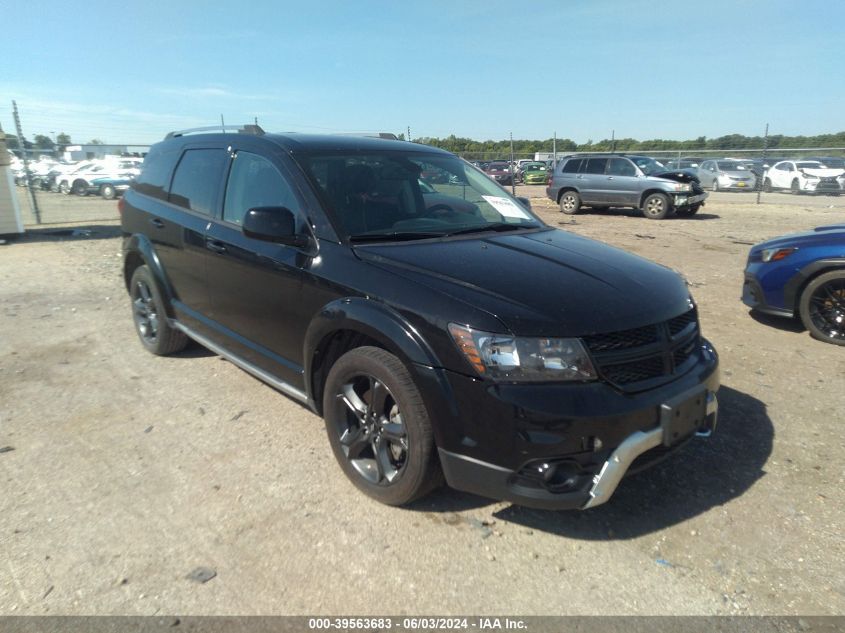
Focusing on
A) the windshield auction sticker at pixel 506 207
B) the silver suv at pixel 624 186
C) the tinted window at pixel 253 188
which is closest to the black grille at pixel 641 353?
the windshield auction sticker at pixel 506 207

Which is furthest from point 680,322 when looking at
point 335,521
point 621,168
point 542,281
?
point 621,168

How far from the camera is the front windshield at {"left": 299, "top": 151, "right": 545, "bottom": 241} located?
3428 millimetres

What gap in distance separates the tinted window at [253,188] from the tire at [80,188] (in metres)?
21.8

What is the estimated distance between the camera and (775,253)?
5.79 meters

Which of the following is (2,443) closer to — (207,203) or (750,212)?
(207,203)

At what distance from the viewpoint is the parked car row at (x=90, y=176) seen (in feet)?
70.8

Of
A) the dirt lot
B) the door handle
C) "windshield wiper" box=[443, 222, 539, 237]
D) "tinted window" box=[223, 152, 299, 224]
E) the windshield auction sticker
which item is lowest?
the dirt lot

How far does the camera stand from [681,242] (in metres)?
12.0

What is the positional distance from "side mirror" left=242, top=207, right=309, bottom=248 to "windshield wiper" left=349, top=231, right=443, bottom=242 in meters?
0.30

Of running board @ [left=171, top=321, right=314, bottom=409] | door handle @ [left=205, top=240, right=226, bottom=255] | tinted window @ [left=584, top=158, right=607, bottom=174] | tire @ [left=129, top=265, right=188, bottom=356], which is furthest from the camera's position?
tinted window @ [left=584, top=158, right=607, bottom=174]

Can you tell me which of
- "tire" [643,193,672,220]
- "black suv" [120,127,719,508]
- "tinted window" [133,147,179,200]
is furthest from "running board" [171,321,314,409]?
"tire" [643,193,672,220]

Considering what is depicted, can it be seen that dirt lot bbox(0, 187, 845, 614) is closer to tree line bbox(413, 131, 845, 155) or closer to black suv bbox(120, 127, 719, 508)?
black suv bbox(120, 127, 719, 508)

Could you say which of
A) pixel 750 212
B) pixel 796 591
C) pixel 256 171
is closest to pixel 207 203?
pixel 256 171

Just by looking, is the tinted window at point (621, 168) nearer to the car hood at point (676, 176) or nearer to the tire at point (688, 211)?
the car hood at point (676, 176)
